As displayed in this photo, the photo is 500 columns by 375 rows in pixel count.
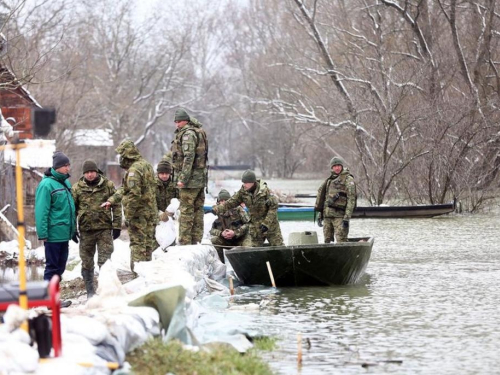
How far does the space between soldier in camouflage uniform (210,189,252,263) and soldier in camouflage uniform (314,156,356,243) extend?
1539 mm

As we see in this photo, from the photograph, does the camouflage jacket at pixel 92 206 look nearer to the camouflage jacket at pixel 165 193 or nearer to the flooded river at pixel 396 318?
the flooded river at pixel 396 318

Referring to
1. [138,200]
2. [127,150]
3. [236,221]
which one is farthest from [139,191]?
[236,221]

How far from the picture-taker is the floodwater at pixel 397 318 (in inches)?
389

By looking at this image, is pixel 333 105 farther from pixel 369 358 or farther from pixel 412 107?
pixel 369 358

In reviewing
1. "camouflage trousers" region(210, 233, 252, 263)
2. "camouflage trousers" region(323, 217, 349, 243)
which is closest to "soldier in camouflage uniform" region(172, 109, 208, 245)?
"camouflage trousers" region(210, 233, 252, 263)

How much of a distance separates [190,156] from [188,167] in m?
0.17

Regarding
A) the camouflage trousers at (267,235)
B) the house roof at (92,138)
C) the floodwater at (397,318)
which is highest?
the house roof at (92,138)

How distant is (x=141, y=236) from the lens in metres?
14.8

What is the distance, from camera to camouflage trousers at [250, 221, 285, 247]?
1659 centimetres

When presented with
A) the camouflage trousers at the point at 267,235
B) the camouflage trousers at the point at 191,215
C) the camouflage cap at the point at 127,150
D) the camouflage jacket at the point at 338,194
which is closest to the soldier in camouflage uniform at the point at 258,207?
the camouflage trousers at the point at 267,235

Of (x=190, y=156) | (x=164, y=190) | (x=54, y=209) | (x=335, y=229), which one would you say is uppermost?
(x=190, y=156)

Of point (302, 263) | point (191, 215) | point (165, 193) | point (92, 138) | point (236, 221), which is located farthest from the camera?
point (92, 138)

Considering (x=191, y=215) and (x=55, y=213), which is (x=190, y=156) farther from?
(x=55, y=213)

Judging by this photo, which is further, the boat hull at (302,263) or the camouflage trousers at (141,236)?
the boat hull at (302,263)
